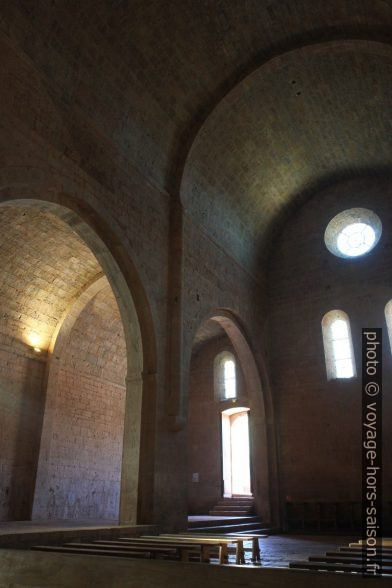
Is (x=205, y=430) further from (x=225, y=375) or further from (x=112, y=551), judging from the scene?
(x=112, y=551)

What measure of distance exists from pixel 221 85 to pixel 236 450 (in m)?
12.2

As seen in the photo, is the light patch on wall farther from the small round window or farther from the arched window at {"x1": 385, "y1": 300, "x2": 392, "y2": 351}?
the arched window at {"x1": 385, "y1": 300, "x2": 392, "y2": 351}

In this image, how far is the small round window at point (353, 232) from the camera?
46.5 feet

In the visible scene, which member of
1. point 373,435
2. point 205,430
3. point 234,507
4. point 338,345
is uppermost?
point 338,345

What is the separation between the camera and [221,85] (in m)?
11.1

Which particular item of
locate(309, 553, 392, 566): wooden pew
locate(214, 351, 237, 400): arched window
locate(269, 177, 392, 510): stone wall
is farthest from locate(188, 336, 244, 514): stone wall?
locate(309, 553, 392, 566): wooden pew

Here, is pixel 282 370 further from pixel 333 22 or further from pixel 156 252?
pixel 333 22

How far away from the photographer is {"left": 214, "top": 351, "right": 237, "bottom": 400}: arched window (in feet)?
53.1

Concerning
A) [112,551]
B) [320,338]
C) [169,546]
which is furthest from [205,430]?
[112,551]

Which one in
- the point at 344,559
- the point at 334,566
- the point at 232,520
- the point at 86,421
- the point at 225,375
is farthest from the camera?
the point at 225,375

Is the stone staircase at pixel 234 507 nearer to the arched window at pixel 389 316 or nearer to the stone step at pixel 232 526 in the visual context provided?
the stone step at pixel 232 526

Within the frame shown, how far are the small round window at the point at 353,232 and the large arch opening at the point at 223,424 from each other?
4014 millimetres

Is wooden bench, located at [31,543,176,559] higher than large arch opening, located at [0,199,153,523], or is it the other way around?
large arch opening, located at [0,199,153,523]

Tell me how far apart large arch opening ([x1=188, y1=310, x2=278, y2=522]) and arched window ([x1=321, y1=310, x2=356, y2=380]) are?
6.70ft
